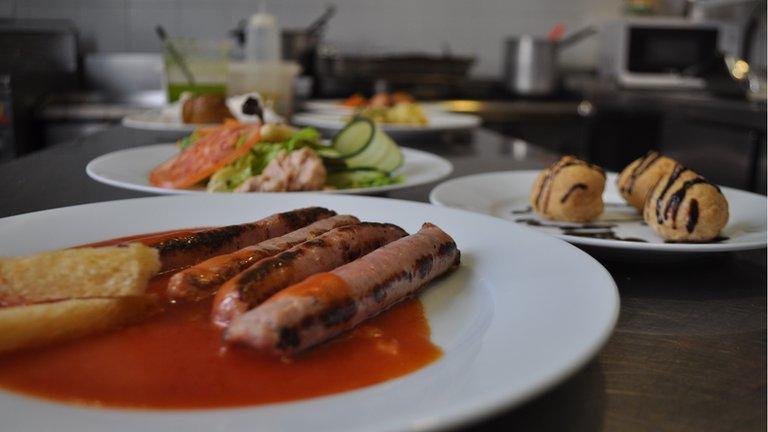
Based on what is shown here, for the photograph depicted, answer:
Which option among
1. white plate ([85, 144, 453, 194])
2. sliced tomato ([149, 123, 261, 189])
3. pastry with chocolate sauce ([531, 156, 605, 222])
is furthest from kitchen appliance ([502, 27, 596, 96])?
pastry with chocolate sauce ([531, 156, 605, 222])

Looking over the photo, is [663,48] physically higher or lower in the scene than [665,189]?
higher

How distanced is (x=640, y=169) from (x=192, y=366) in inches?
41.0

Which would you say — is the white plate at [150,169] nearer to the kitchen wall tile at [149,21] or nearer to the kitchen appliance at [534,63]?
the kitchen appliance at [534,63]

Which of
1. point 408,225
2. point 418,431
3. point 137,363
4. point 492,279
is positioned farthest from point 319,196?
point 418,431

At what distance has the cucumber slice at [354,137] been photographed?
5.82 feet

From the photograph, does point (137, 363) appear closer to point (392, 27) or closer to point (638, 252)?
point (638, 252)

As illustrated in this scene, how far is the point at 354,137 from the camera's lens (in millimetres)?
1800

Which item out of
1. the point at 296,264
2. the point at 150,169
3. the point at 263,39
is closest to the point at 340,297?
the point at 296,264

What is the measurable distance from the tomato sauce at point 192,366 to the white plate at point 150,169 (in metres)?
0.69

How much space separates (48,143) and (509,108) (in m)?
3.29

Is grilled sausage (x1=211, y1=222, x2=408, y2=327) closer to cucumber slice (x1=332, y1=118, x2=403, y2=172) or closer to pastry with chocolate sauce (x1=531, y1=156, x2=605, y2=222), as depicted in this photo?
pastry with chocolate sauce (x1=531, y1=156, x2=605, y2=222)

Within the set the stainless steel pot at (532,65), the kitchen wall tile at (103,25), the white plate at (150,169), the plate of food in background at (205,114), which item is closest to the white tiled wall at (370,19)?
the kitchen wall tile at (103,25)

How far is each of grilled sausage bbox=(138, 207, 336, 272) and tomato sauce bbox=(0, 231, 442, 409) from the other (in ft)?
0.41

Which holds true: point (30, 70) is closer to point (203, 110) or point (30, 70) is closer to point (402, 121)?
point (203, 110)
